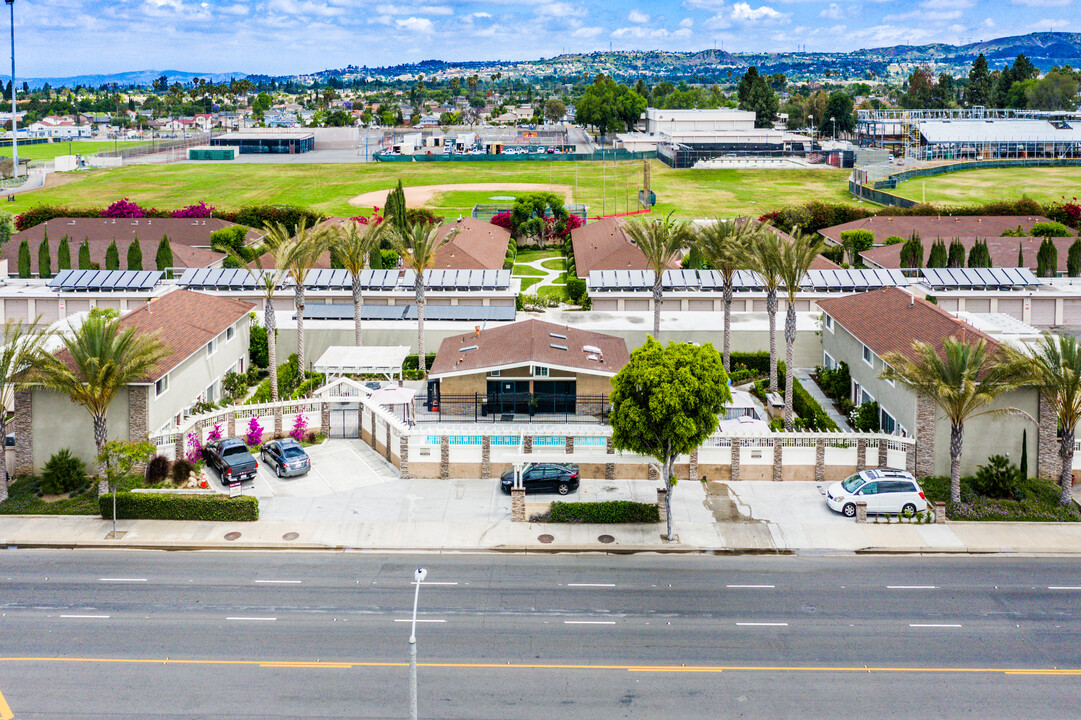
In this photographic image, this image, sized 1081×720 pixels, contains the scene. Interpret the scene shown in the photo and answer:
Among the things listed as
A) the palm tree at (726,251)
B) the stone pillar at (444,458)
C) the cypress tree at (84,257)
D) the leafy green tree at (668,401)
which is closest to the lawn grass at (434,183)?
the cypress tree at (84,257)

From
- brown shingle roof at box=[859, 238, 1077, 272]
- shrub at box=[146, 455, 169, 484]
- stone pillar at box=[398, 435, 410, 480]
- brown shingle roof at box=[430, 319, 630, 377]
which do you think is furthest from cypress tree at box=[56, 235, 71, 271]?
brown shingle roof at box=[859, 238, 1077, 272]

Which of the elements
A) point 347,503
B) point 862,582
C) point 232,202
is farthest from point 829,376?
point 232,202

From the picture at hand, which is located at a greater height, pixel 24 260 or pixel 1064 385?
pixel 24 260

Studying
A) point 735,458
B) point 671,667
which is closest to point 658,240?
point 735,458

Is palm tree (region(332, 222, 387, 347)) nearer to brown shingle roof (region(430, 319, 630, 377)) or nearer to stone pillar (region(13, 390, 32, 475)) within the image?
brown shingle roof (region(430, 319, 630, 377))

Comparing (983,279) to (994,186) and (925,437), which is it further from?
(994,186)

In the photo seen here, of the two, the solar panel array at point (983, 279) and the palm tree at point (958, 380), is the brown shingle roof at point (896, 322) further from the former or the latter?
the solar panel array at point (983, 279)

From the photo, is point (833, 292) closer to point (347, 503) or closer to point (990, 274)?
point (990, 274)
